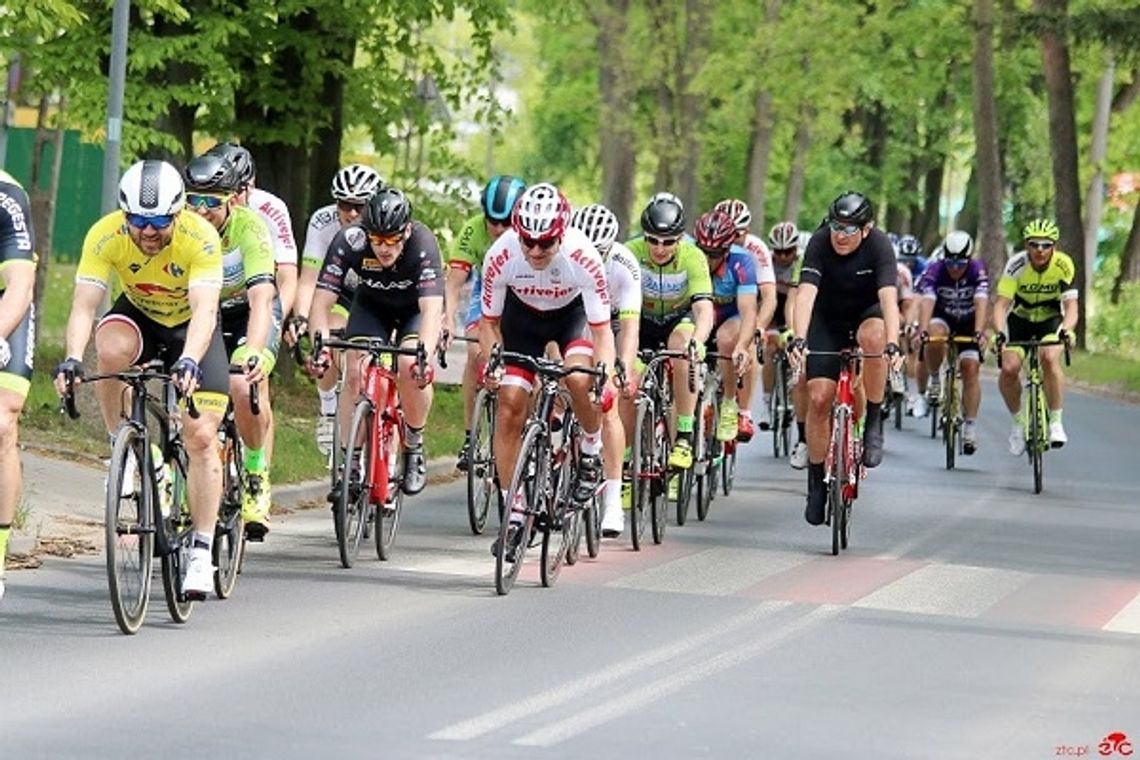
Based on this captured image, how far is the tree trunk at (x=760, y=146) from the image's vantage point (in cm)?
6309

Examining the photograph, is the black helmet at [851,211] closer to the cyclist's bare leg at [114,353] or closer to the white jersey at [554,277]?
the white jersey at [554,277]

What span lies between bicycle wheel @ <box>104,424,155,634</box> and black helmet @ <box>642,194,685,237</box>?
22.6ft

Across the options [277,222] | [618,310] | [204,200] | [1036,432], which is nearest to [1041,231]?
[1036,432]

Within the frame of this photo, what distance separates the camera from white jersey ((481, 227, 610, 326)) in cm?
1455

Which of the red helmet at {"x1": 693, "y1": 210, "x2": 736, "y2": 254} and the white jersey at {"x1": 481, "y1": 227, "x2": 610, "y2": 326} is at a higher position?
the red helmet at {"x1": 693, "y1": 210, "x2": 736, "y2": 254}

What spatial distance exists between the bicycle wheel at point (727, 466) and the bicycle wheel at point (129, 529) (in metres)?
9.43

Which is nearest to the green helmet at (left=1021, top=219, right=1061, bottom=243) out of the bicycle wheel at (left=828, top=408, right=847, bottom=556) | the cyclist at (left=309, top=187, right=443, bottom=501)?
the bicycle wheel at (left=828, top=408, right=847, bottom=556)

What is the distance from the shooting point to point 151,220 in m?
11.8

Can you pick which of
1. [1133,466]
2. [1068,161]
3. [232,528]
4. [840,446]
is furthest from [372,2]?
[1068,161]

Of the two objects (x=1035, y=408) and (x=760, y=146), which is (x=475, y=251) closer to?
(x=1035, y=408)

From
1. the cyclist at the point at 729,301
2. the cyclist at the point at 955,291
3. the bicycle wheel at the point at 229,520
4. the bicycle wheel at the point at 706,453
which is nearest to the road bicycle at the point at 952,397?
the cyclist at the point at 955,291

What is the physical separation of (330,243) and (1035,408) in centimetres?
813

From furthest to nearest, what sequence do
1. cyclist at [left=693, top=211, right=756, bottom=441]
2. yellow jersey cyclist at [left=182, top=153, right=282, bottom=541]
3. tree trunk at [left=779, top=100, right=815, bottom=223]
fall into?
tree trunk at [left=779, top=100, right=815, bottom=223]
cyclist at [left=693, top=211, right=756, bottom=441]
yellow jersey cyclist at [left=182, top=153, right=282, bottom=541]

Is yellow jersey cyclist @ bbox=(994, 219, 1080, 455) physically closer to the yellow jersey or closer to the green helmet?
the green helmet
